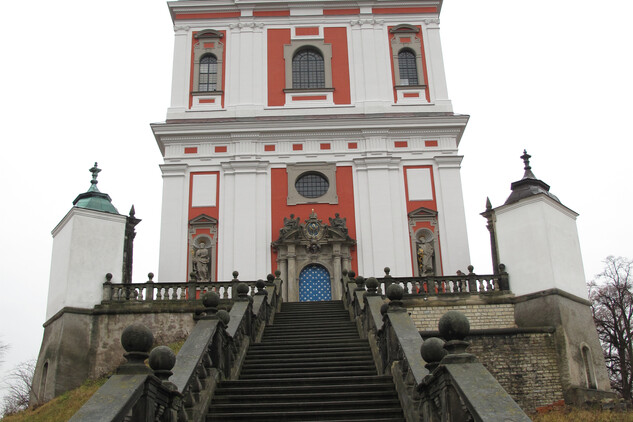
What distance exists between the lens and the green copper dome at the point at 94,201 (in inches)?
831

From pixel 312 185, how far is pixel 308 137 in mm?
2025

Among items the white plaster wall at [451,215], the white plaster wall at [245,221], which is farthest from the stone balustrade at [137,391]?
the white plaster wall at [451,215]

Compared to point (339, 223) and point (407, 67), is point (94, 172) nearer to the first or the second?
point (339, 223)

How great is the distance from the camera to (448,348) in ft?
24.2

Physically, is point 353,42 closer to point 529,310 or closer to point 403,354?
point 529,310

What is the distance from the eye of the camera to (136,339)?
23.7 ft

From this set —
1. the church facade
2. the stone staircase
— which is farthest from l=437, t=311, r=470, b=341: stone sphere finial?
the church facade

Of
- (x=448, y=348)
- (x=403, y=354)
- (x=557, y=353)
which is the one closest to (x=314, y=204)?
(x=557, y=353)

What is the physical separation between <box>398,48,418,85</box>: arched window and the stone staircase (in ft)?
55.7

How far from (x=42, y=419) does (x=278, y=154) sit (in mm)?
13951

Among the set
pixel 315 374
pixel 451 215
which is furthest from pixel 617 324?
pixel 315 374

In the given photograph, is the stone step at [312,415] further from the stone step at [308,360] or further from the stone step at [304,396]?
the stone step at [308,360]

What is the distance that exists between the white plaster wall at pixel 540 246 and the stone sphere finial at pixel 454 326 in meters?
12.7

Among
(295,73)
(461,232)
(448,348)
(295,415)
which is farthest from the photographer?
(295,73)
